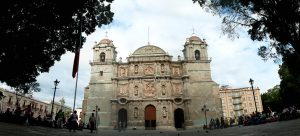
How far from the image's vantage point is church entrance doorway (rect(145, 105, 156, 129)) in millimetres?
38500

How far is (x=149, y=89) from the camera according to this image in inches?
1582

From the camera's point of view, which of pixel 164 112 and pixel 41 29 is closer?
pixel 41 29

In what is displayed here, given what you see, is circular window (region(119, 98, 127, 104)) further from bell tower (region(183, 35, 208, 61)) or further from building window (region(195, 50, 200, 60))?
building window (region(195, 50, 200, 60))

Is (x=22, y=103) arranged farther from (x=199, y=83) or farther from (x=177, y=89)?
(x=199, y=83)

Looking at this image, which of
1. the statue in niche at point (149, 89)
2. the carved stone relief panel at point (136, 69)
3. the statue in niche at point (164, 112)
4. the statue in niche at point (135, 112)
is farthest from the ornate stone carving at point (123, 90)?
the statue in niche at point (164, 112)

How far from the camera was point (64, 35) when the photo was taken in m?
11.2

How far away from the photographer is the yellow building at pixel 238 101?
68562 mm

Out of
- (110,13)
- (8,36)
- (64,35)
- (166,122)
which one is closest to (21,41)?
(8,36)

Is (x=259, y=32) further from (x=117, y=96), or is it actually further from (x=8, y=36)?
(x=117, y=96)

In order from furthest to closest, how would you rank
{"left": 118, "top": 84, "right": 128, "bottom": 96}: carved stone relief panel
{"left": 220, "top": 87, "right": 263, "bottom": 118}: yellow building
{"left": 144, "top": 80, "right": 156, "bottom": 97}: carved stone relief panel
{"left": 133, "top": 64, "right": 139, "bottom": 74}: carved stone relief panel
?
{"left": 220, "top": 87, "right": 263, "bottom": 118}: yellow building, {"left": 133, "top": 64, "right": 139, "bottom": 74}: carved stone relief panel, {"left": 118, "top": 84, "right": 128, "bottom": 96}: carved stone relief panel, {"left": 144, "top": 80, "right": 156, "bottom": 97}: carved stone relief panel

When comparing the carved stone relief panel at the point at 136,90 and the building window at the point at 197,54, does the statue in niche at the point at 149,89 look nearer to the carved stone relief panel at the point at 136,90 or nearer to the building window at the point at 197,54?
the carved stone relief panel at the point at 136,90

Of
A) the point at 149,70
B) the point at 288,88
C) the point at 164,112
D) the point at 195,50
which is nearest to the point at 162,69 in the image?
the point at 149,70

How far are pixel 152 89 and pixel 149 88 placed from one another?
0.51m

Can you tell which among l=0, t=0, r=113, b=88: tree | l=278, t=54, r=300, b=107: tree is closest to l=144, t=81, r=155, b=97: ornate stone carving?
l=278, t=54, r=300, b=107: tree
